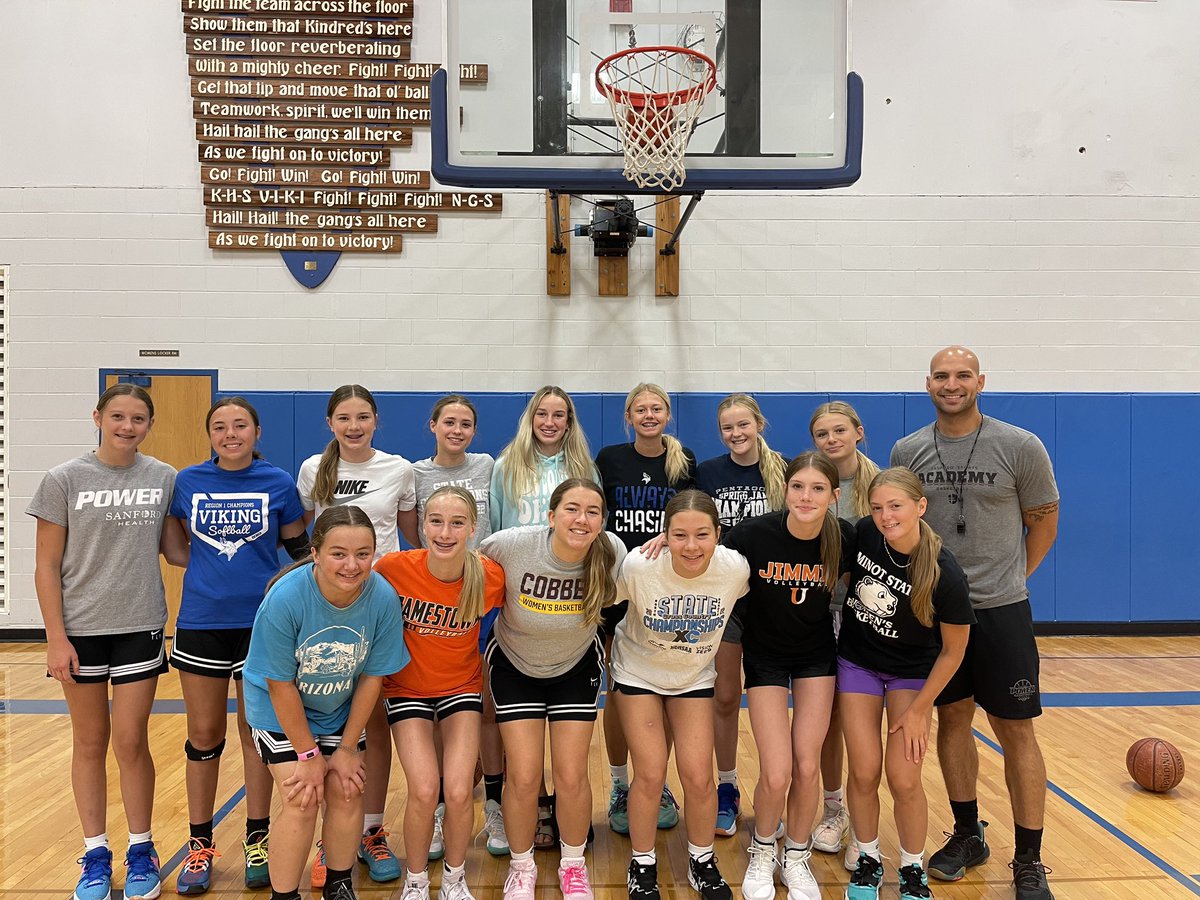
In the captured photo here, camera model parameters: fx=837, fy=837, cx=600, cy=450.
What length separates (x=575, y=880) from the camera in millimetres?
2924

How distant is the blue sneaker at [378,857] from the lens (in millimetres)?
3113

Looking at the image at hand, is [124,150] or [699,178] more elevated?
[124,150]

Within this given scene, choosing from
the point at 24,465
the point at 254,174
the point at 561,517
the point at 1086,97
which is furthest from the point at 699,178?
the point at 24,465

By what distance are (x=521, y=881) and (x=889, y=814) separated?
1.80 m

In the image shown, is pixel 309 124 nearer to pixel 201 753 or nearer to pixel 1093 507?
pixel 201 753

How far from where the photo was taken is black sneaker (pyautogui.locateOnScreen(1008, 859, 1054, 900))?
9.64 ft

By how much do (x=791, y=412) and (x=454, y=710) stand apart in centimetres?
467

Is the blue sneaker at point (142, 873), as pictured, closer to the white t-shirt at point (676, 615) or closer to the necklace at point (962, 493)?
the white t-shirt at point (676, 615)

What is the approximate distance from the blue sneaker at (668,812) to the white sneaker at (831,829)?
0.57m

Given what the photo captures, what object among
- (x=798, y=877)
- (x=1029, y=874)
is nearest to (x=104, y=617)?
(x=798, y=877)

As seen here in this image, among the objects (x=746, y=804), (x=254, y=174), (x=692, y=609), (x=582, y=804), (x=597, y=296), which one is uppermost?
(x=254, y=174)

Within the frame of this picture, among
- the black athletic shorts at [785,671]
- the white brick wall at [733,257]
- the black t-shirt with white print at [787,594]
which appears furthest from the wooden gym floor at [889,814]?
the white brick wall at [733,257]

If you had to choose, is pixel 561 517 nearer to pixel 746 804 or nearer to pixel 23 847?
pixel 746 804

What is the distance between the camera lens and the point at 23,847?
337cm
